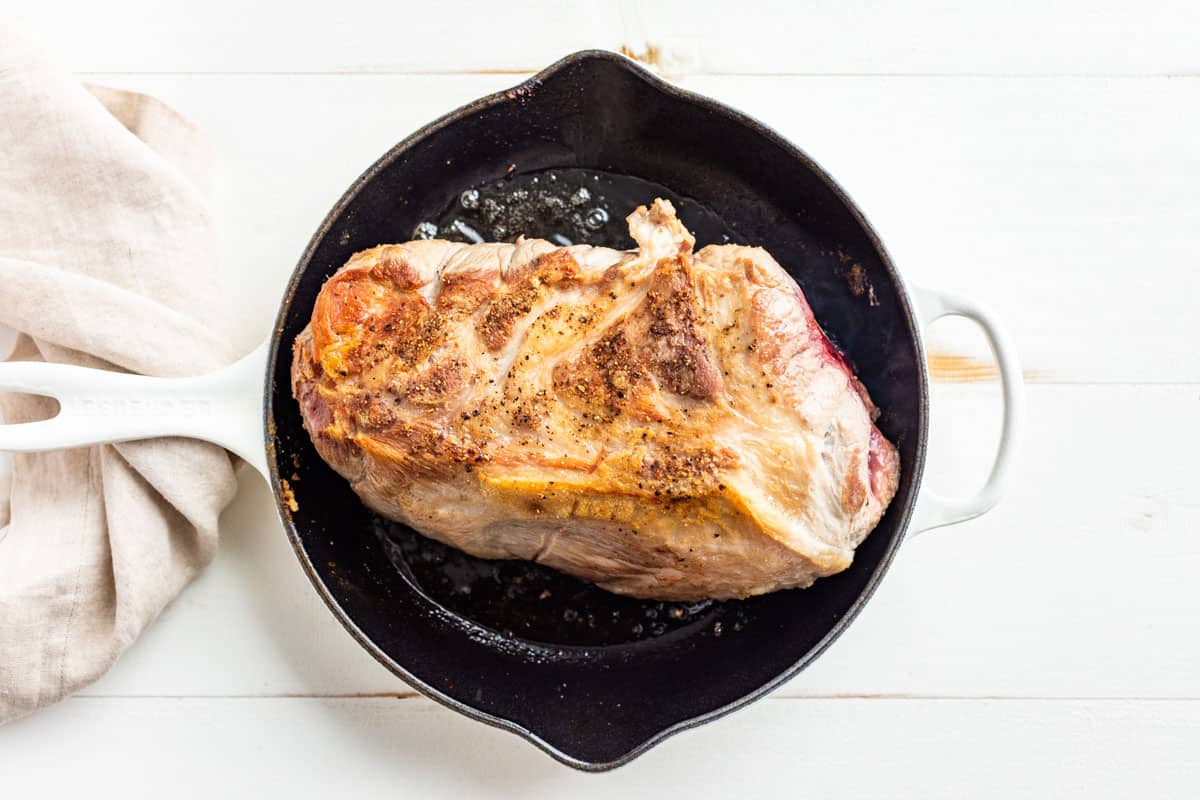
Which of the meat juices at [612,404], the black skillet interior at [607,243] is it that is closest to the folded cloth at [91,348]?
the black skillet interior at [607,243]

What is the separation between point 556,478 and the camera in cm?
204

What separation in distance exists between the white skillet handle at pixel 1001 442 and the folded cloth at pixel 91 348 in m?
1.67

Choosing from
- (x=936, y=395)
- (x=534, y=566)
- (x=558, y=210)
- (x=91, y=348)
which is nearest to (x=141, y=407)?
(x=91, y=348)

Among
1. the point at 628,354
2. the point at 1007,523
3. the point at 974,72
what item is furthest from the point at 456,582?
the point at 974,72

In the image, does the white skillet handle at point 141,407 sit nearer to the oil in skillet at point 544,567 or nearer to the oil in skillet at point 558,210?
the oil in skillet at point 544,567

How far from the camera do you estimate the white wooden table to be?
255cm

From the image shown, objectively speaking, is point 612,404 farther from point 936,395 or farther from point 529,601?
point 936,395

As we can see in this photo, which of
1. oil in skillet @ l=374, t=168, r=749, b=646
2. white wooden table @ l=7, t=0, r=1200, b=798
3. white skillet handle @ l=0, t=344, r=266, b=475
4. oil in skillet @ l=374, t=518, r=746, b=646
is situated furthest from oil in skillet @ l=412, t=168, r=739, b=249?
oil in skillet @ l=374, t=518, r=746, b=646

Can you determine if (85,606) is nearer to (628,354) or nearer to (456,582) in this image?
(456,582)

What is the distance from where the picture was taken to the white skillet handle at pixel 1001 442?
229 cm

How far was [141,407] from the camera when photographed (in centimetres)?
236

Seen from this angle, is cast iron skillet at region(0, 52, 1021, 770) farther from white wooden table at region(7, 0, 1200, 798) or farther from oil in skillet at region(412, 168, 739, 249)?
white wooden table at region(7, 0, 1200, 798)

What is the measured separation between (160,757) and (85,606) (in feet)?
1.43

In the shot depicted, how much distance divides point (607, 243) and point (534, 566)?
82cm
